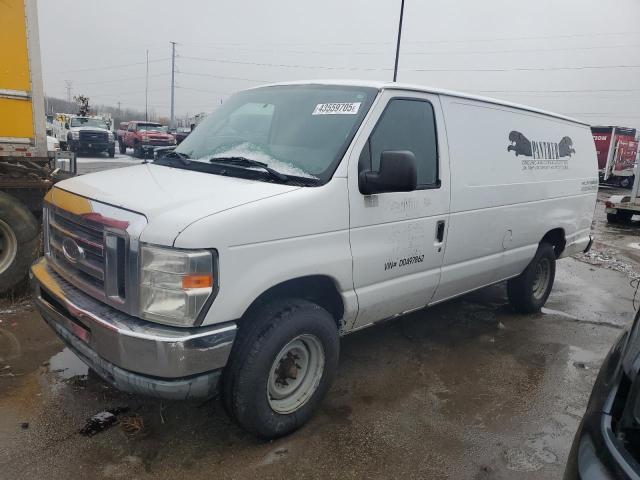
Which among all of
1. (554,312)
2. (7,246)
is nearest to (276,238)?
(7,246)

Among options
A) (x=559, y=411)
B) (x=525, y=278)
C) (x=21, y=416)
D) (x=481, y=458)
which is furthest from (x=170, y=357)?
(x=525, y=278)

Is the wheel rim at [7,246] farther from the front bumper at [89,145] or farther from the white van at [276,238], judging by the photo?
the front bumper at [89,145]

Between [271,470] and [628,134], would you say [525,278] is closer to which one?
[271,470]

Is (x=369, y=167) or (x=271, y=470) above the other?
(x=369, y=167)

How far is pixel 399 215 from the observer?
3.44m

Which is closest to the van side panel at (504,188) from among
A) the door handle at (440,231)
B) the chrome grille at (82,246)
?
the door handle at (440,231)

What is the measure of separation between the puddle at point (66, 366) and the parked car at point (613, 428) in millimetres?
3388

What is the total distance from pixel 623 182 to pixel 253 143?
28.8 metres

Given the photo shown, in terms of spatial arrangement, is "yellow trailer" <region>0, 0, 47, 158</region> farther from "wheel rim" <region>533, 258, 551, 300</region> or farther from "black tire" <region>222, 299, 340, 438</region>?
"wheel rim" <region>533, 258, 551, 300</region>

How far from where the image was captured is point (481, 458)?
3.07 m

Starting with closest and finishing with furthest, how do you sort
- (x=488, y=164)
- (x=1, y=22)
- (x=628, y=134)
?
(x=488, y=164) → (x=1, y=22) → (x=628, y=134)

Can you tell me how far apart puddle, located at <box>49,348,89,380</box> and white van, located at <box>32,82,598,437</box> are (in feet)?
2.62

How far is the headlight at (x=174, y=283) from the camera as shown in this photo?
2.40 m

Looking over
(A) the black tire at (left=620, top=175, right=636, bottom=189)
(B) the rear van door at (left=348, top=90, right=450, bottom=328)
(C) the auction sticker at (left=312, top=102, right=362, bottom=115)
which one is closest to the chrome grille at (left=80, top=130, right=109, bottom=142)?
(C) the auction sticker at (left=312, top=102, right=362, bottom=115)
